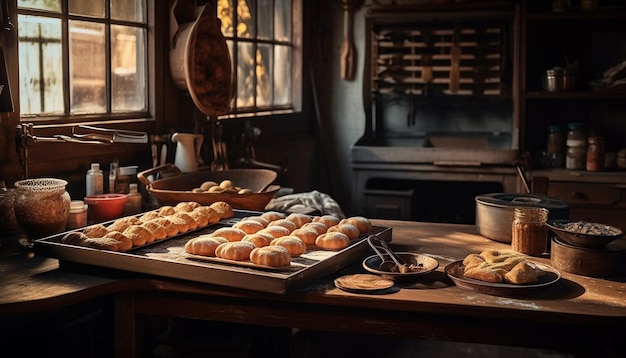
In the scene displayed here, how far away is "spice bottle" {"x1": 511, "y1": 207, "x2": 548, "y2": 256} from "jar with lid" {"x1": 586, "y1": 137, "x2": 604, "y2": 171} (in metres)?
2.34

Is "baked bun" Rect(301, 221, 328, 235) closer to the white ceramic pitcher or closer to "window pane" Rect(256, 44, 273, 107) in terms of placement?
the white ceramic pitcher

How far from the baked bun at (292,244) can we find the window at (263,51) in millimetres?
2304

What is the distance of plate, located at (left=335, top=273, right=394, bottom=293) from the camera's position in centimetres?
203

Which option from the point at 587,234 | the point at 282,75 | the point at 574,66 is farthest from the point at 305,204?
the point at 574,66

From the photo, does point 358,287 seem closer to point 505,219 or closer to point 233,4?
point 505,219

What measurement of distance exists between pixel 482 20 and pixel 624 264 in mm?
3244

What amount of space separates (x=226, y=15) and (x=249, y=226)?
2168 millimetres

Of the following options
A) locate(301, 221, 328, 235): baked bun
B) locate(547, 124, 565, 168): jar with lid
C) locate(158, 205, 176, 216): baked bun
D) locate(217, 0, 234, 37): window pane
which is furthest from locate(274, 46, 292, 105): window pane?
locate(301, 221, 328, 235): baked bun

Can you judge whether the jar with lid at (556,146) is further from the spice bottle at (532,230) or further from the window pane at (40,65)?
the window pane at (40,65)

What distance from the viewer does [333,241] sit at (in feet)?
7.66

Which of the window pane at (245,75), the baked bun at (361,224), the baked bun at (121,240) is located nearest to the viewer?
the baked bun at (121,240)

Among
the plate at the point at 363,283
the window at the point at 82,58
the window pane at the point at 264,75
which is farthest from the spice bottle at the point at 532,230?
the window pane at the point at 264,75

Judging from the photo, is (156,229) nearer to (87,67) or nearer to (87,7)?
(87,67)

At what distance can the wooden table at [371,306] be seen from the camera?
1900 millimetres
